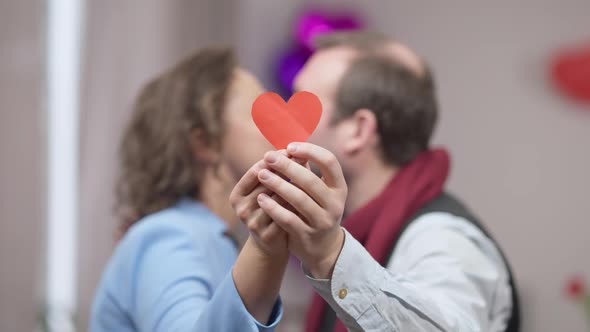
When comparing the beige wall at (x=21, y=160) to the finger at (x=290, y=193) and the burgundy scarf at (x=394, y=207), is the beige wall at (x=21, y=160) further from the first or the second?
the finger at (x=290, y=193)

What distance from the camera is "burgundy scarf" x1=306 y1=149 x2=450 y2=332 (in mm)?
1178

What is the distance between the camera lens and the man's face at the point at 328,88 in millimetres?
1369

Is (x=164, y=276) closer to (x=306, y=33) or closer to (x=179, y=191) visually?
(x=179, y=191)

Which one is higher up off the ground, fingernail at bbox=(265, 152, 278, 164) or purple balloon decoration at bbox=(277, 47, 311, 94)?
fingernail at bbox=(265, 152, 278, 164)

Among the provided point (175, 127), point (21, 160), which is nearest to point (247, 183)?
point (175, 127)

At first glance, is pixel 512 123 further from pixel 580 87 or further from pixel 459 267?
pixel 459 267

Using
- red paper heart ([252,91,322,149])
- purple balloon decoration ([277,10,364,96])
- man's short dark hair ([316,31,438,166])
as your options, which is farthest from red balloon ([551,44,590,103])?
red paper heart ([252,91,322,149])

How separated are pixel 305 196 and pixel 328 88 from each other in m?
0.77

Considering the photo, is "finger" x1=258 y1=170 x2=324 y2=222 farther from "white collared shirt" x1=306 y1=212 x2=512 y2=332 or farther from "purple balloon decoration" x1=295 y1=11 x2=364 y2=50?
"purple balloon decoration" x1=295 y1=11 x2=364 y2=50

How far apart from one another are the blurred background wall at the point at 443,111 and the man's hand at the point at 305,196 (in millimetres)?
1360

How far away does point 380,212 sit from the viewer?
4.21 ft

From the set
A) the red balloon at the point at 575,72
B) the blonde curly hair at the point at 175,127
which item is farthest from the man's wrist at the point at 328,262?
the red balloon at the point at 575,72

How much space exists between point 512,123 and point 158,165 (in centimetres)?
173

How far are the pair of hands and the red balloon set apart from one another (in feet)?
6.70
